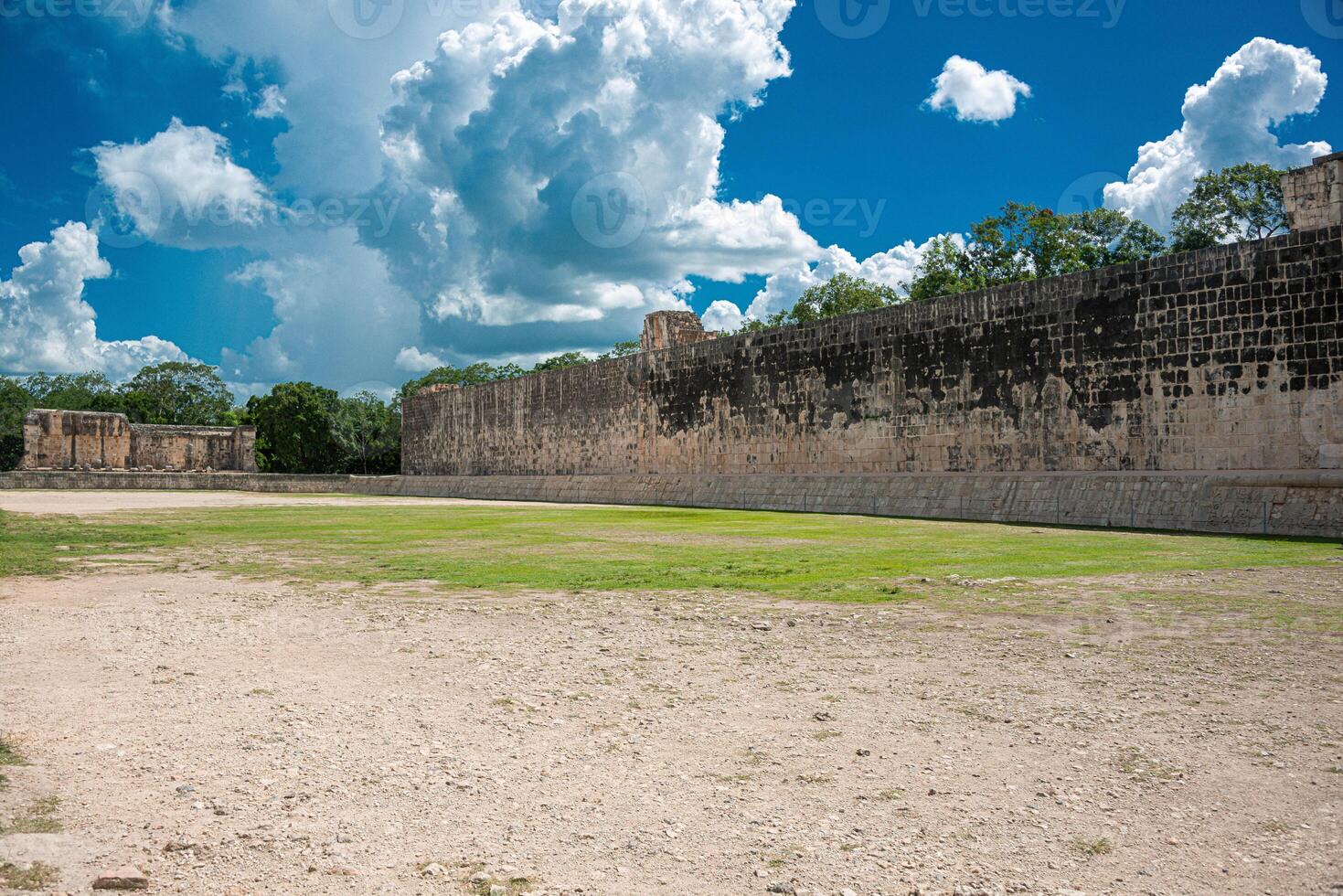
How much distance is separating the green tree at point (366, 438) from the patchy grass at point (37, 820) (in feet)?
167

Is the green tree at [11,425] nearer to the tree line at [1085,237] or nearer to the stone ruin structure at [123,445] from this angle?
the stone ruin structure at [123,445]

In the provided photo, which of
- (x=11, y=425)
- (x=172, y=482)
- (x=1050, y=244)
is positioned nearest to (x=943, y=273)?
(x=1050, y=244)

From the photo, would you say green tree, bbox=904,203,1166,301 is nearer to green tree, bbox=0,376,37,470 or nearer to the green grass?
the green grass

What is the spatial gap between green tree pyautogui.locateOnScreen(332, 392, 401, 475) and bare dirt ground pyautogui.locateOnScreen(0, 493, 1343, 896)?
48257 mm

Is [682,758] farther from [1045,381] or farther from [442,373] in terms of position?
[442,373]

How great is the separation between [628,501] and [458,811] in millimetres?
20990

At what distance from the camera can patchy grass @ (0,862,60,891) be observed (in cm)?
203

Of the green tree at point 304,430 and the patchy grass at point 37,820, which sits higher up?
the green tree at point 304,430

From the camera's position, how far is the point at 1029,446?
15023 millimetres

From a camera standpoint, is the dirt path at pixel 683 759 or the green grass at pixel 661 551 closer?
the dirt path at pixel 683 759

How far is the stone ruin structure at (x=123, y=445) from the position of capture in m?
36.9

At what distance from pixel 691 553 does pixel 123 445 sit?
37721 millimetres

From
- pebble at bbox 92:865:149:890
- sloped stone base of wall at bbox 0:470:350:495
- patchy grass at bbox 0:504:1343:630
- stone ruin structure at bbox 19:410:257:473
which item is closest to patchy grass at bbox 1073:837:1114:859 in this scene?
pebble at bbox 92:865:149:890

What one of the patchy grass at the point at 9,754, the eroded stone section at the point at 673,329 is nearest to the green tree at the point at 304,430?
the eroded stone section at the point at 673,329
